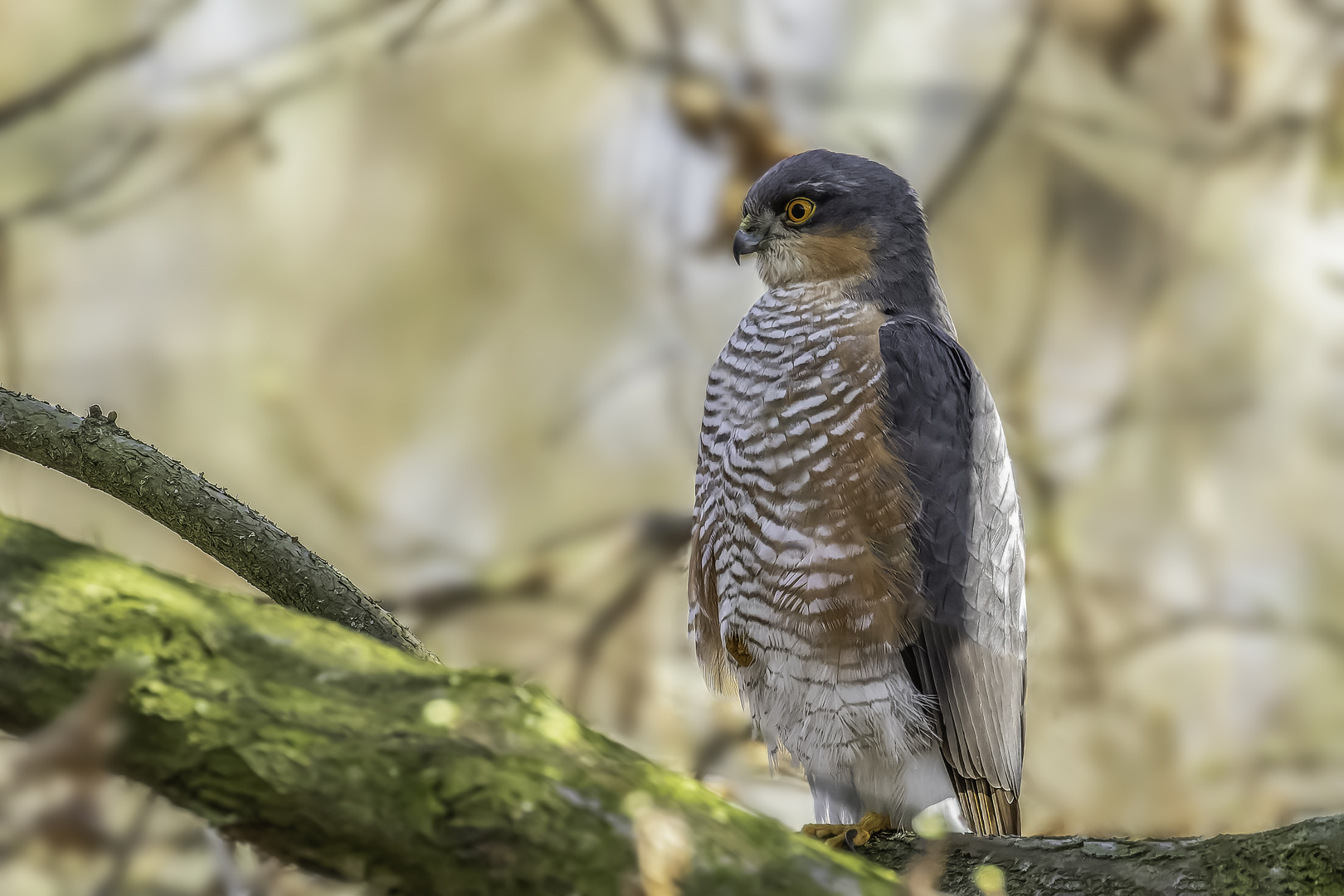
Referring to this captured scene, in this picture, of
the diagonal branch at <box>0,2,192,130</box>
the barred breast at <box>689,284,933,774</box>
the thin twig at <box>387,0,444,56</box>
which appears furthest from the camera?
the thin twig at <box>387,0,444,56</box>

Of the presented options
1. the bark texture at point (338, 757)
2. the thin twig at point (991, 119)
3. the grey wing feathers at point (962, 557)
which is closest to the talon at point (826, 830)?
the grey wing feathers at point (962, 557)

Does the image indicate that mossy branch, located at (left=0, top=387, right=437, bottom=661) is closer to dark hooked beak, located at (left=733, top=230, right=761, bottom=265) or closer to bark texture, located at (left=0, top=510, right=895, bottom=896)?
bark texture, located at (left=0, top=510, right=895, bottom=896)

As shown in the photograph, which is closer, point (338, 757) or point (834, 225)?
point (338, 757)

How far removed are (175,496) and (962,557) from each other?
5.20 feet

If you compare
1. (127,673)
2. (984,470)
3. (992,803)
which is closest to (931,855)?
(992,803)

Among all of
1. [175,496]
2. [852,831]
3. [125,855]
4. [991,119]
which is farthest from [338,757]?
[991,119]

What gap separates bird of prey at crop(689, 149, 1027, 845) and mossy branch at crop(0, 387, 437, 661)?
2.80 ft

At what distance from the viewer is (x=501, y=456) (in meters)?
4.76

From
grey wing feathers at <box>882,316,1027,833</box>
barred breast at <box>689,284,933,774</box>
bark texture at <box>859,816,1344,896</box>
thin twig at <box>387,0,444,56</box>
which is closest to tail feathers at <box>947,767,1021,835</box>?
grey wing feathers at <box>882,316,1027,833</box>

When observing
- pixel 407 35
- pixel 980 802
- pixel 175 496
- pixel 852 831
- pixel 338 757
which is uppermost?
pixel 407 35

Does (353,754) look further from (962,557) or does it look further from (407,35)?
(407,35)

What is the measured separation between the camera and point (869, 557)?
2.15 metres

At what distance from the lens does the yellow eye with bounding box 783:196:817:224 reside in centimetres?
254

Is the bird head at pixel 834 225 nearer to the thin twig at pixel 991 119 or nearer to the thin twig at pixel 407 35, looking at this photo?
the thin twig at pixel 991 119
